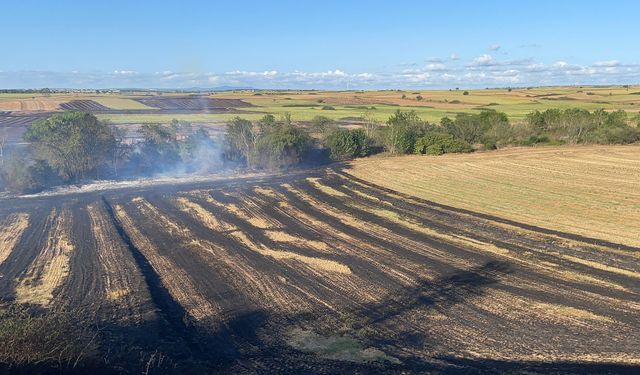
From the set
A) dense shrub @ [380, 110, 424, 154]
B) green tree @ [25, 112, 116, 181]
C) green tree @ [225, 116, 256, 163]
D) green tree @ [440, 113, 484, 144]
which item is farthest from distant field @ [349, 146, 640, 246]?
green tree @ [25, 112, 116, 181]

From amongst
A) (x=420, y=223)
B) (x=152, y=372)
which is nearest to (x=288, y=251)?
(x=420, y=223)

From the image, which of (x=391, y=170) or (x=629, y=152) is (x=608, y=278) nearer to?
(x=391, y=170)

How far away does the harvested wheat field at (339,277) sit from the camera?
35.3ft

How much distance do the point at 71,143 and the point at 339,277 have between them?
2368cm

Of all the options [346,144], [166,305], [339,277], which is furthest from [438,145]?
[166,305]

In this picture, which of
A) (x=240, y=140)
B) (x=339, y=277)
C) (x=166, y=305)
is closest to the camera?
(x=166, y=305)

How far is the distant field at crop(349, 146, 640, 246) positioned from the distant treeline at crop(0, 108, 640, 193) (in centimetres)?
262

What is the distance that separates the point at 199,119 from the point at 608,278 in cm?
6003

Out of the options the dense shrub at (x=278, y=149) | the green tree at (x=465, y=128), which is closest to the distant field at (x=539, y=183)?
the green tree at (x=465, y=128)

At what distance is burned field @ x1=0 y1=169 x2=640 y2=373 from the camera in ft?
34.9

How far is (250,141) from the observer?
40469mm

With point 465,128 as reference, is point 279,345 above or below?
below

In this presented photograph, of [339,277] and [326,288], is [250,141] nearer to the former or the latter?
[339,277]

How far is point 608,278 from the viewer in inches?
590
